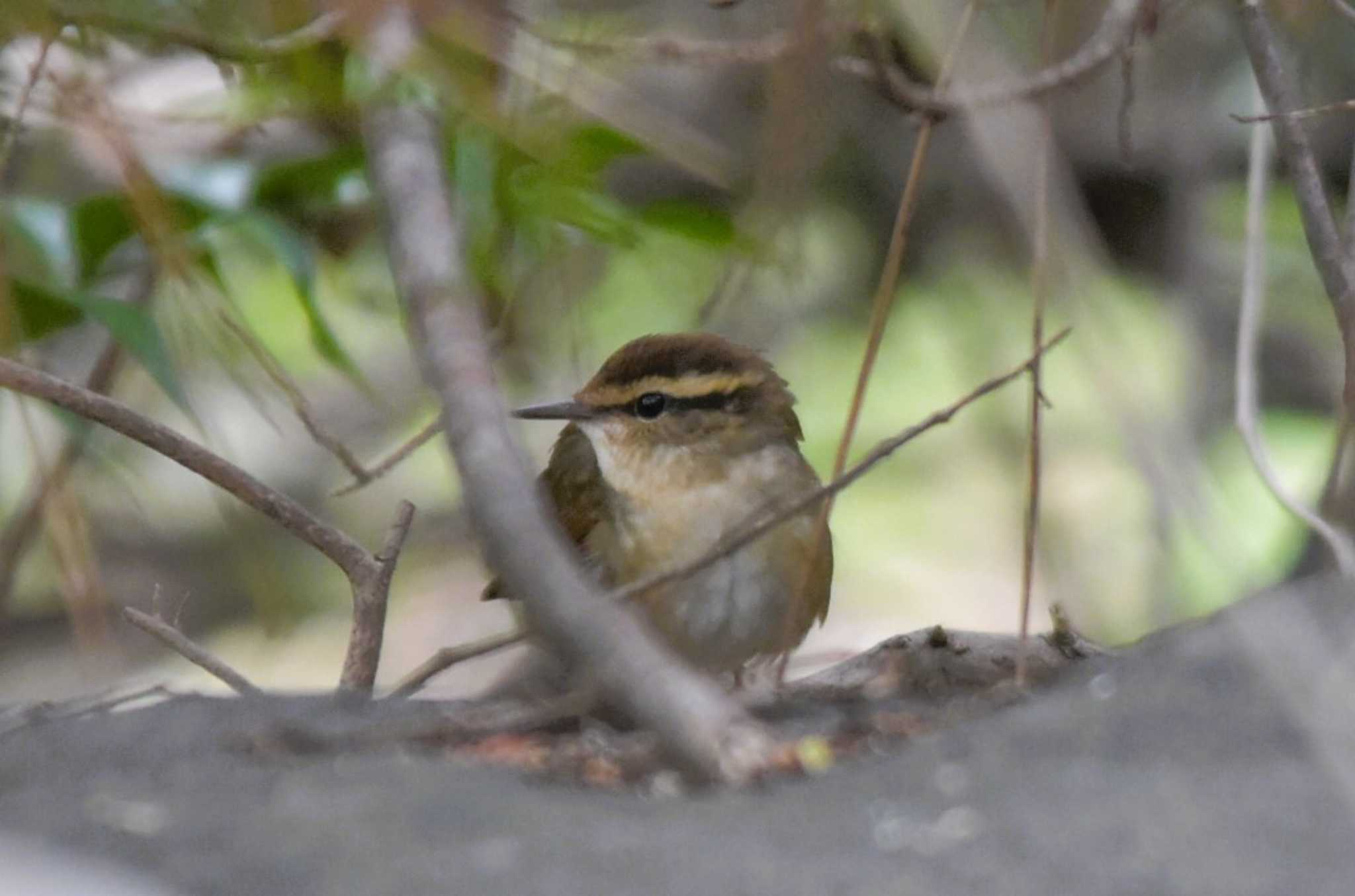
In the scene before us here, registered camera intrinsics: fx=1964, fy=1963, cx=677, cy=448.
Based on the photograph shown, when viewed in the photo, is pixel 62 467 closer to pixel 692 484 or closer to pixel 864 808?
pixel 692 484

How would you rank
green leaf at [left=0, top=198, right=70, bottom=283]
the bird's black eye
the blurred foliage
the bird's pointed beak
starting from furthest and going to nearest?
the bird's black eye → the bird's pointed beak → green leaf at [left=0, top=198, right=70, bottom=283] → the blurred foliage

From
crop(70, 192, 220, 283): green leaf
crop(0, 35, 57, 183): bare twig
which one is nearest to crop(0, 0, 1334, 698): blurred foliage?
crop(70, 192, 220, 283): green leaf

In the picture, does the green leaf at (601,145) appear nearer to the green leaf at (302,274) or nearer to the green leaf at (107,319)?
the green leaf at (302,274)

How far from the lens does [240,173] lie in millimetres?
4402

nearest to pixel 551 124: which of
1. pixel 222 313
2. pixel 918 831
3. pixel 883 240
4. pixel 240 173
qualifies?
pixel 222 313

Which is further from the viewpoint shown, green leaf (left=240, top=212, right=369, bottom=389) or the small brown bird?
the small brown bird

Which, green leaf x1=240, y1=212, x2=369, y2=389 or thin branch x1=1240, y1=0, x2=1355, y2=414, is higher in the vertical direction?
green leaf x1=240, y1=212, x2=369, y2=389

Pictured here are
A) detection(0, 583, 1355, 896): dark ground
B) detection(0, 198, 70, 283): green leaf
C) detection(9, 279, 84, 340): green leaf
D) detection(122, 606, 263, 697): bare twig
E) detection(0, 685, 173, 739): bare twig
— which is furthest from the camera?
detection(0, 198, 70, 283): green leaf

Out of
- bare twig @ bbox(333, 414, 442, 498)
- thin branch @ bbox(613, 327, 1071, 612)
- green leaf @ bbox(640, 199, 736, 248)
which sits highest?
green leaf @ bbox(640, 199, 736, 248)

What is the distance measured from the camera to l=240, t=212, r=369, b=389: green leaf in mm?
3732

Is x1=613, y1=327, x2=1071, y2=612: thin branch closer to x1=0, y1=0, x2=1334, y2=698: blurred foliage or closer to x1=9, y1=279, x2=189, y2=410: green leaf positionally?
x1=0, y1=0, x2=1334, y2=698: blurred foliage

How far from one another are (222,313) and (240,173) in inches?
58.2

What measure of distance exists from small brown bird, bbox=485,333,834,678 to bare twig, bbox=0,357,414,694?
0.95m

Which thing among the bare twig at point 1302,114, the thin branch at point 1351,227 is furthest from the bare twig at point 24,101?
the thin branch at point 1351,227
